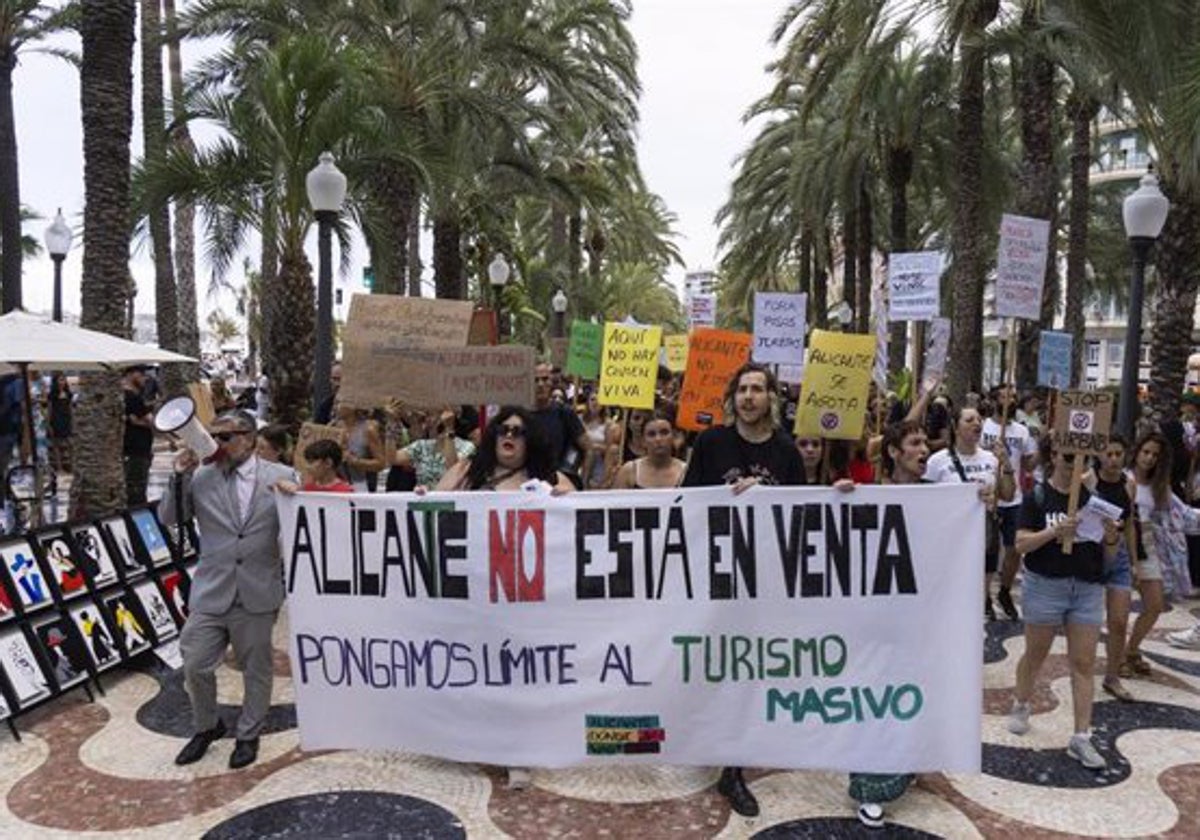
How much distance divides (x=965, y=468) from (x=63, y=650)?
18.3 feet

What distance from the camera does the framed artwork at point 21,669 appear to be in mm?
4828

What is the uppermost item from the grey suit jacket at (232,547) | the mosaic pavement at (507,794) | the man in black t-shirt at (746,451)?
the man in black t-shirt at (746,451)

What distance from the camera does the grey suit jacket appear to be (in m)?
4.45

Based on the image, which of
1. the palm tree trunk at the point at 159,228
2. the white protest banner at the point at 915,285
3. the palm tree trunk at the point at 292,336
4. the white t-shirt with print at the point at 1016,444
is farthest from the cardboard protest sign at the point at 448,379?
the palm tree trunk at the point at 159,228

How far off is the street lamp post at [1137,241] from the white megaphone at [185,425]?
8.07 meters

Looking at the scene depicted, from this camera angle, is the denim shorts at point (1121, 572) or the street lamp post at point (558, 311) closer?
the denim shorts at point (1121, 572)

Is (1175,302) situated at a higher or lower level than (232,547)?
higher

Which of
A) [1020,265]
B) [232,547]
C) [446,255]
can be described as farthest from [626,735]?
[446,255]

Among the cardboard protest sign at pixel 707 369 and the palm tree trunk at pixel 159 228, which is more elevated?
the palm tree trunk at pixel 159 228

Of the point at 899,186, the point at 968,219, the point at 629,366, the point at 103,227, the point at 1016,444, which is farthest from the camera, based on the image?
the point at 899,186

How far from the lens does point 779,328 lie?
927 cm

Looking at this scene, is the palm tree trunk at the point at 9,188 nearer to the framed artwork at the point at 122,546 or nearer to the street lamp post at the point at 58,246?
the street lamp post at the point at 58,246

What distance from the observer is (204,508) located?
448 cm

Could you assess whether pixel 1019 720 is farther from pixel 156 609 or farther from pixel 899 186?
pixel 899 186
